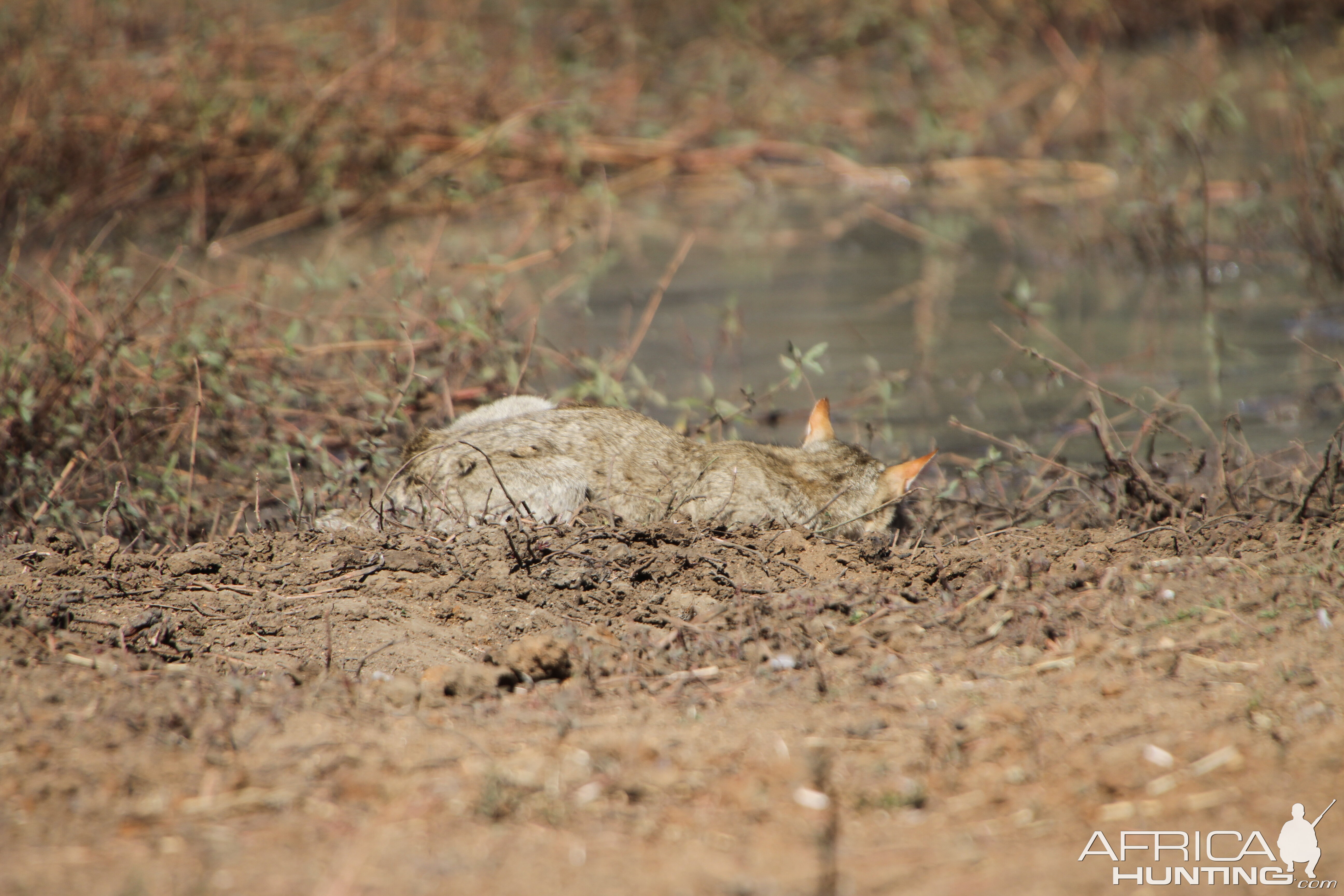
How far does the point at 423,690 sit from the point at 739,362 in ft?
15.2

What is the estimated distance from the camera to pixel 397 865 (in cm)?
275

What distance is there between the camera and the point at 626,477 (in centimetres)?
525

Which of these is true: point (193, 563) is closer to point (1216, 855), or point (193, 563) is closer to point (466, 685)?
point (466, 685)

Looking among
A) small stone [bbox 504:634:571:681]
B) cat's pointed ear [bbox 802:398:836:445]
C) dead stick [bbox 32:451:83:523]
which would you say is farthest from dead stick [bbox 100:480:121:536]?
cat's pointed ear [bbox 802:398:836:445]

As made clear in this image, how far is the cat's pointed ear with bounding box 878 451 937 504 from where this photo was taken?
16.9 ft

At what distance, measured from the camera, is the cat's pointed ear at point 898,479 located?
16.9ft

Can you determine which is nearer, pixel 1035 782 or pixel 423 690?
pixel 1035 782

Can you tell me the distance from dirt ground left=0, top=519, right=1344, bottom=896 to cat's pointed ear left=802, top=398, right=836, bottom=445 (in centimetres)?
88

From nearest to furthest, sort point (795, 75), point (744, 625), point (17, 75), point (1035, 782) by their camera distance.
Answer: point (1035, 782) → point (744, 625) → point (17, 75) → point (795, 75)

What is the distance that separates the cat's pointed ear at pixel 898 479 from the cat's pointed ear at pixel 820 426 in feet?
1.34

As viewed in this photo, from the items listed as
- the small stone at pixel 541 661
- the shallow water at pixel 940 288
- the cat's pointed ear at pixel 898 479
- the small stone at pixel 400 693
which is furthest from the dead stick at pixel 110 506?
the cat's pointed ear at pixel 898 479

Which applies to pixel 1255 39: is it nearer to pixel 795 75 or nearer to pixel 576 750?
pixel 795 75

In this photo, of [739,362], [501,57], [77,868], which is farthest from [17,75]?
[77,868]

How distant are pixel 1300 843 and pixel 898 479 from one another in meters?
2.64
